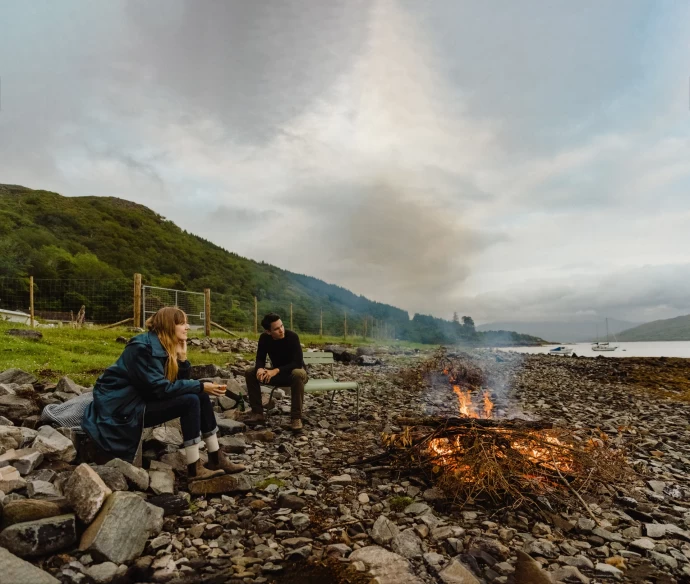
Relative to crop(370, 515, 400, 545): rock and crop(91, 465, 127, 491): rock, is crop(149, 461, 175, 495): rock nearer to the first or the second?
crop(91, 465, 127, 491): rock

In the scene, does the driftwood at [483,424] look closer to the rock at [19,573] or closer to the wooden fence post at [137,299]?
the rock at [19,573]

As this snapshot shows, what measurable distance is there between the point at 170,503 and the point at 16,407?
3194mm

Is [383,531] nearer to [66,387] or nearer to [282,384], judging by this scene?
[282,384]

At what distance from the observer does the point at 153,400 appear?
4.64 m

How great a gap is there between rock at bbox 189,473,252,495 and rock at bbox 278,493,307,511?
492 millimetres

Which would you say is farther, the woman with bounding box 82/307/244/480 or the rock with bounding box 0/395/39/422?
the rock with bounding box 0/395/39/422

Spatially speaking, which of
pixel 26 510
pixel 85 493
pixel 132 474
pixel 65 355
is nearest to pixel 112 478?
pixel 132 474

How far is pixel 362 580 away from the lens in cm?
302

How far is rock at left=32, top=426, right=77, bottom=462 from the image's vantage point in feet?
14.3

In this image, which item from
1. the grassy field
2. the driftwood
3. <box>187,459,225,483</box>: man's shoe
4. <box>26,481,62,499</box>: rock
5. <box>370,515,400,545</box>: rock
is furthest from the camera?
the grassy field

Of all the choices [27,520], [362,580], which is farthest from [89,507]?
[362,580]

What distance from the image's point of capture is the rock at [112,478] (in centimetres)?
382

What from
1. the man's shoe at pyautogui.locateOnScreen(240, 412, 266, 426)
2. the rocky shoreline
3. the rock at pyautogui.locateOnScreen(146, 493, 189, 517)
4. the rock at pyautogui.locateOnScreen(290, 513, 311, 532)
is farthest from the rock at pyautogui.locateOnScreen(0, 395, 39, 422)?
the rock at pyautogui.locateOnScreen(290, 513, 311, 532)

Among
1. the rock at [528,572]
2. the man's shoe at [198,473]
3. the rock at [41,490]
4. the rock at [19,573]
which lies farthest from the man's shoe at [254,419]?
the rock at [528,572]
